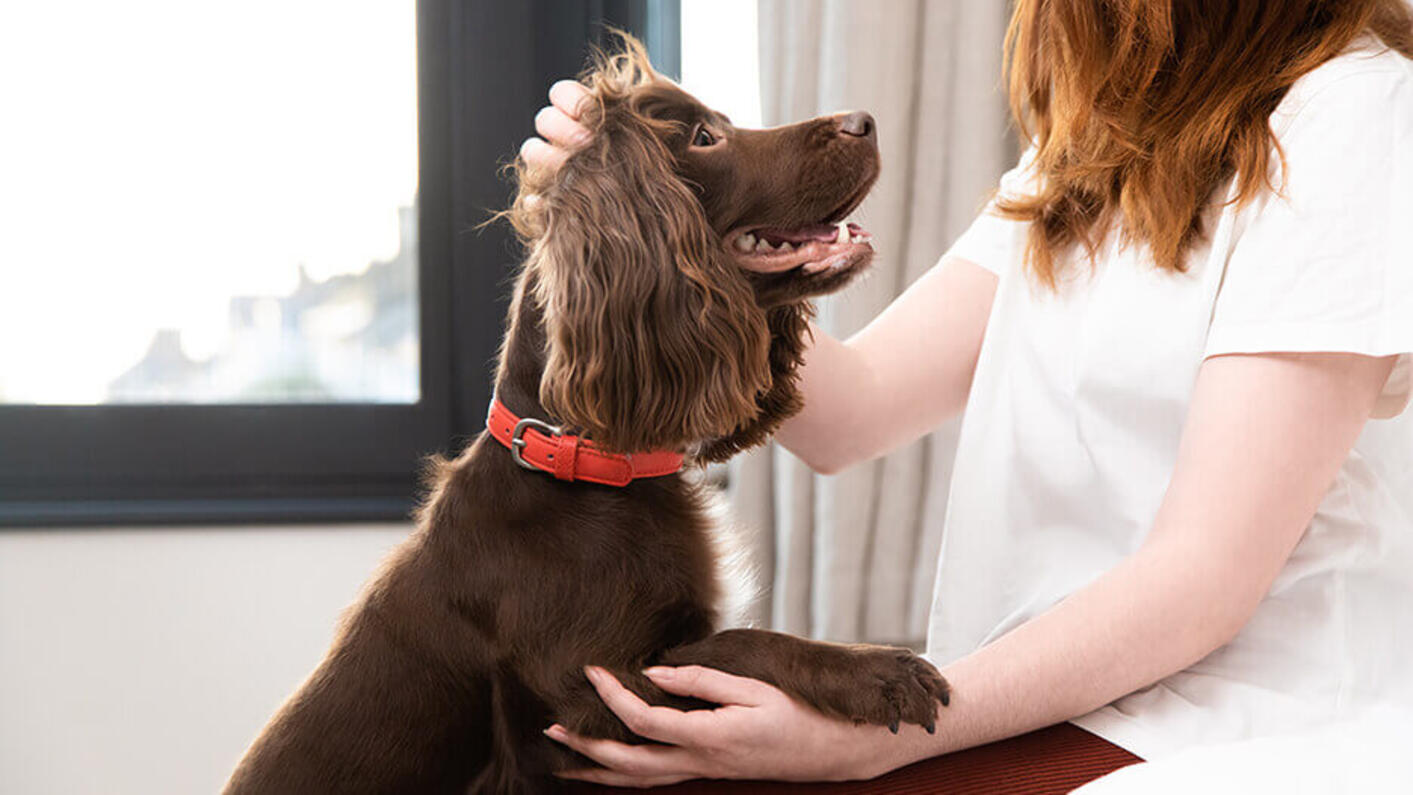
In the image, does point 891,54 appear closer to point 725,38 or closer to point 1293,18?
point 725,38

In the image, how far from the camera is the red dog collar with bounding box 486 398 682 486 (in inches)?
39.7

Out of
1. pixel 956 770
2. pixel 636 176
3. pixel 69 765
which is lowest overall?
pixel 69 765

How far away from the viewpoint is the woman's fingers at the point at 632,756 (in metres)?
0.96

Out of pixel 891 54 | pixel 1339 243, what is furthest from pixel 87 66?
pixel 1339 243

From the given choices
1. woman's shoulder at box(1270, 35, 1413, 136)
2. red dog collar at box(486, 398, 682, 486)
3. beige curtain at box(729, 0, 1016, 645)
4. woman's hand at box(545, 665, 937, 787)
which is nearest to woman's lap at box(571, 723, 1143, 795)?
woman's hand at box(545, 665, 937, 787)

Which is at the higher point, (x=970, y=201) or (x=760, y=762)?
(x=970, y=201)

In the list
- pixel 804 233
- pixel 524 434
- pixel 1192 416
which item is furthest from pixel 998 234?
pixel 524 434

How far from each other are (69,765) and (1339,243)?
2146 millimetres

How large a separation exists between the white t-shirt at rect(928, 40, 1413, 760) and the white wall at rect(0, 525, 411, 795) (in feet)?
4.22

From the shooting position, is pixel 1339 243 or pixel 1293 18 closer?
pixel 1339 243

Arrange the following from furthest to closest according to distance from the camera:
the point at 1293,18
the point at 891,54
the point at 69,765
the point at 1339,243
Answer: the point at 69,765 → the point at 891,54 → the point at 1293,18 → the point at 1339,243

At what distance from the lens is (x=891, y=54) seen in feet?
6.01

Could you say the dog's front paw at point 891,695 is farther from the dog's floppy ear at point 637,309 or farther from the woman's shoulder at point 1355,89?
the woman's shoulder at point 1355,89

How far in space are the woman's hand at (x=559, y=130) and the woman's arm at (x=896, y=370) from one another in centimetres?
21
